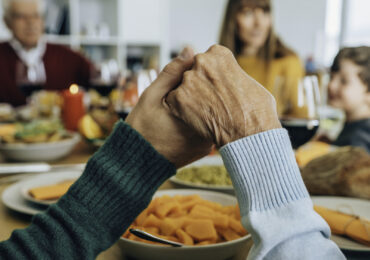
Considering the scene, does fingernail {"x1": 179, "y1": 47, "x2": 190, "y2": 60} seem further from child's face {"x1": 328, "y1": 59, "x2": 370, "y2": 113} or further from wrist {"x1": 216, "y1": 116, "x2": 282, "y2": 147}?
child's face {"x1": 328, "y1": 59, "x2": 370, "y2": 113}

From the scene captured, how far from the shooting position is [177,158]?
0.55 m

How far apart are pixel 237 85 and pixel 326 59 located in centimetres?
518

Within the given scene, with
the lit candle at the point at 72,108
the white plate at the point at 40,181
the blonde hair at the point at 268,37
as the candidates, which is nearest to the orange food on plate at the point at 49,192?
the white plate at the point at 40,181

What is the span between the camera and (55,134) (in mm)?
1185

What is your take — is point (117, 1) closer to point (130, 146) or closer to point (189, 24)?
point (189, 24)

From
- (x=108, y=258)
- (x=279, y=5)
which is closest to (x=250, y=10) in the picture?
(x=108, y=258)

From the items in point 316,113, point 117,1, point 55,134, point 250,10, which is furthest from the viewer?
point 117,1

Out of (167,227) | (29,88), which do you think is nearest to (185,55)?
(167,227)

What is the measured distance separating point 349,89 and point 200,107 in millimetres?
1390

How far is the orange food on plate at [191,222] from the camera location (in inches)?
20.8

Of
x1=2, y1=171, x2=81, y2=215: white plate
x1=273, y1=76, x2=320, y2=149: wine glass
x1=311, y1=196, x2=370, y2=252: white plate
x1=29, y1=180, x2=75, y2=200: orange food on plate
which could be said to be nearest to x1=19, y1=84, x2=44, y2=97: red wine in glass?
x1=2, y1=171, x2=81, y2=215: white plate

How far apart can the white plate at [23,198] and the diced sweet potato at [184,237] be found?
0.29 meters

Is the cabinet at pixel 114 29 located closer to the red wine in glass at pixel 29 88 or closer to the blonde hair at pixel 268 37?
the blonde hair at pixel 268 37

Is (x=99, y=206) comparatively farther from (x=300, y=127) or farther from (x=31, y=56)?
(x=31, y=56)
